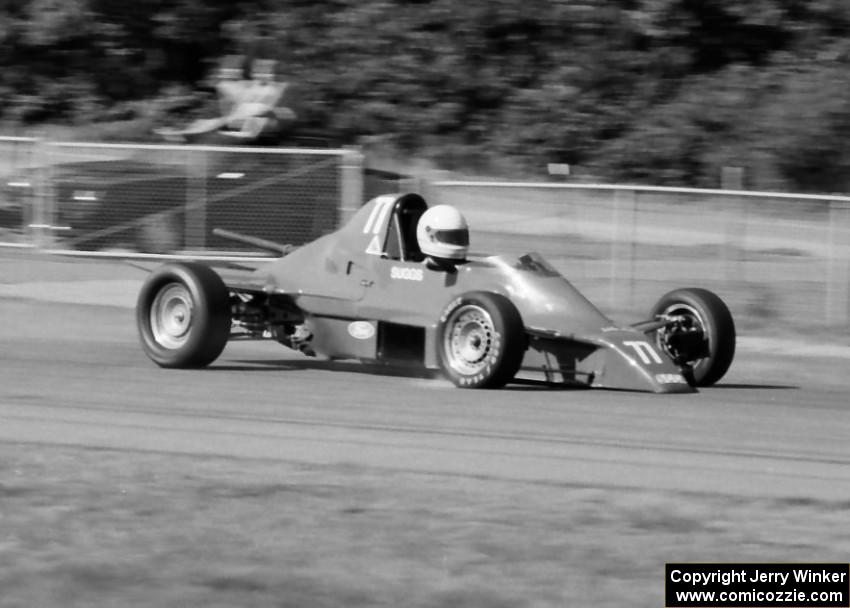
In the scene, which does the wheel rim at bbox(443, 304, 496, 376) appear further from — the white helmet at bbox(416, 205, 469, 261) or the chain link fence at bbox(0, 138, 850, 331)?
the chain link fence at bbox(0, 138, 850, 331)

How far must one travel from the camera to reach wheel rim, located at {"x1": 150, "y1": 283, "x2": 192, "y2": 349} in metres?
12.9

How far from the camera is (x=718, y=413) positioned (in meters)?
11.0

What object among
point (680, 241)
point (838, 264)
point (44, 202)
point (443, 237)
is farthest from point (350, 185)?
point (443, 237)

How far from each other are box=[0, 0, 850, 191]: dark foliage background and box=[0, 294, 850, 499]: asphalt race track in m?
9.96

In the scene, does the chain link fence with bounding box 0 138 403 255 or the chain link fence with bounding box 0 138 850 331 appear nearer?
the chain link fence with bounding box 0 138 850 331

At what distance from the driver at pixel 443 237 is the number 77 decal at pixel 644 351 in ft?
5.00

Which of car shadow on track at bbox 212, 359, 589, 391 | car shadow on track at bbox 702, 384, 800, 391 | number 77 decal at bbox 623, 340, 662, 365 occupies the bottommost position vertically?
car shadow on track at bbox 702, 384, 800, 391

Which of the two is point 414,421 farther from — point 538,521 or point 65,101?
point 65,101

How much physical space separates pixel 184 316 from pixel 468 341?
2377 mm

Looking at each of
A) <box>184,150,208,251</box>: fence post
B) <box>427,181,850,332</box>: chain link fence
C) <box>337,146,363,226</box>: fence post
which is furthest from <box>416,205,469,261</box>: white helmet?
<box>184,150,208,251</box>: fence post

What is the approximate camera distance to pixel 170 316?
42.8 ft

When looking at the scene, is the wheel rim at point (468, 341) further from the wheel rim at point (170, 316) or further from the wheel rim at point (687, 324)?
the wheel rim at point (170, 316)

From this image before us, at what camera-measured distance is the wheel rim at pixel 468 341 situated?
11.6 meters

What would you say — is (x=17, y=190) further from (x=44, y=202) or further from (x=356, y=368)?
(x=356, y=368)
